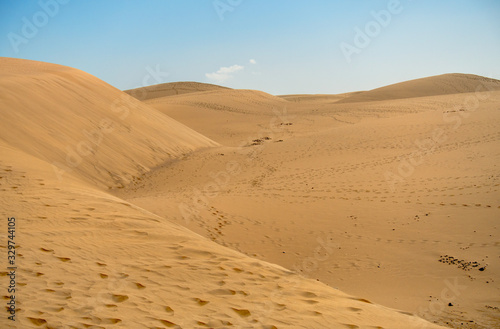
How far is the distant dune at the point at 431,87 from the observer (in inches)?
1692

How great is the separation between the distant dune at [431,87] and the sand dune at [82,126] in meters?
29.7

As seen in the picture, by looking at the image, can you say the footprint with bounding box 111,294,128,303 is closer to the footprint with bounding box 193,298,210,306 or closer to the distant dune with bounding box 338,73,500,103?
the footprint with bounding box 193,298,210,306

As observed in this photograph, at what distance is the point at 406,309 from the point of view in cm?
527

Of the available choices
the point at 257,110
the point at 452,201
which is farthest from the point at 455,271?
the point at 257,110

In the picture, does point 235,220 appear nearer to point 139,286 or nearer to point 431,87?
point 139,286

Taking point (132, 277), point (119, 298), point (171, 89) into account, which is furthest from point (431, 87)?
point (119, 298)

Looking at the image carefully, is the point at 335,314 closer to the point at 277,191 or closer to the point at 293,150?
the point at 277,191

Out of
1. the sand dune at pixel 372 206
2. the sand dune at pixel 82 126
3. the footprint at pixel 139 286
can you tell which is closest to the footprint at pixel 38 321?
the footprint at pixel 139 286

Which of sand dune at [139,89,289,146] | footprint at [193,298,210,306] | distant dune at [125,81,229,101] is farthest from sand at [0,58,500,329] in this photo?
distant dune at [125,81,229,101]

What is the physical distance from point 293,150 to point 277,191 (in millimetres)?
6014

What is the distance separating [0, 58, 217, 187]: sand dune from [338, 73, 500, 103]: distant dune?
29714 millimetres

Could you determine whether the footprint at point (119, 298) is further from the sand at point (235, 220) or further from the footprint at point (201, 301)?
the footprint at point (201, 301)

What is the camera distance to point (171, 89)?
57406 millimetres

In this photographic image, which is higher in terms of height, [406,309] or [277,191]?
[277,191]
